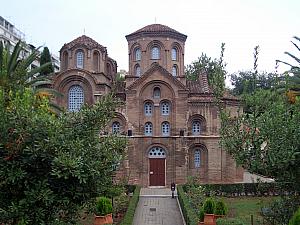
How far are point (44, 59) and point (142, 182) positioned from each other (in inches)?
766

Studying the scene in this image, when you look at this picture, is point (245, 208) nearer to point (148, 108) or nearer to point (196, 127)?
point (196, 127)

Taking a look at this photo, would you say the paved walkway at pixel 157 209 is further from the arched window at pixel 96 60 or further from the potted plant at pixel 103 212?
the arched window at pixel 96 60

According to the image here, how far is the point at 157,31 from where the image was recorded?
36.9 meters

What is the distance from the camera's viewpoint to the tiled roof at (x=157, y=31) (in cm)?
3694

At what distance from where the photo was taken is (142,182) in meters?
33.8

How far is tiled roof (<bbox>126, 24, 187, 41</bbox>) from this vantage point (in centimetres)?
3694

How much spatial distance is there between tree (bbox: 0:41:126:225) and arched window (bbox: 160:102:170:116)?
84.8 ft

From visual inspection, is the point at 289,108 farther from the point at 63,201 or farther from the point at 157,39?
the point at 157,39

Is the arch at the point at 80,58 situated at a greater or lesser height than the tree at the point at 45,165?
greater

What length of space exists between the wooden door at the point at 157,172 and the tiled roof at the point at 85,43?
9.98m

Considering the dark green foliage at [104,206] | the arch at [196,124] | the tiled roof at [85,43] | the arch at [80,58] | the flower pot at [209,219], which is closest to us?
the flower pot at [209,219]

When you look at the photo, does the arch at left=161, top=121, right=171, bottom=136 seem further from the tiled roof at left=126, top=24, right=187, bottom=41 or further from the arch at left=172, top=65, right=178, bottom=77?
the tiled roof at left=126, top=24, right=187, bottom=41

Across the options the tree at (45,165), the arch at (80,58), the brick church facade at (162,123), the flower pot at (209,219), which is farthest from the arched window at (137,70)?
the tree at (45,165)

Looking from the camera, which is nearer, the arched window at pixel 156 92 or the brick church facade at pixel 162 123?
the brick church facade at pixel 162 123
